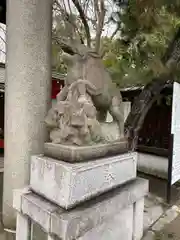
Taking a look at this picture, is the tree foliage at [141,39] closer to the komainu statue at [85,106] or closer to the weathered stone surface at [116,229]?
the komainu statue at [85,106]

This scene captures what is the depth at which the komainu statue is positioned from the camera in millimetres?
1774

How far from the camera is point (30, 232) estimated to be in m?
1.91

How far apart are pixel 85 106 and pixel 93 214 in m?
0.91

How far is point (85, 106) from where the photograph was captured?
5.97ft

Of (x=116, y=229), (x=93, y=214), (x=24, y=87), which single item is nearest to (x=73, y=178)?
(x=93, y=214)

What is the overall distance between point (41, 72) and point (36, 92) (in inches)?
10.5

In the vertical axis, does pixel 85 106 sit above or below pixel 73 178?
above

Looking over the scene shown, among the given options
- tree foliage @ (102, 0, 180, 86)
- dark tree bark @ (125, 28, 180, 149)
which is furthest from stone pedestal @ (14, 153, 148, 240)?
dark tree bark @ (125, 28, 180, 149)

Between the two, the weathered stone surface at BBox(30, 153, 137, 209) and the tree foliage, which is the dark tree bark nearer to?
the tree foliage

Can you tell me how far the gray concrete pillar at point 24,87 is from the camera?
8.11ft

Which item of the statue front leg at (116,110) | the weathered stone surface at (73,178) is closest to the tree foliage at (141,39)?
the statue front leg at (116,110)

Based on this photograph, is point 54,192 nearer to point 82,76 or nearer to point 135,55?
point 82,76

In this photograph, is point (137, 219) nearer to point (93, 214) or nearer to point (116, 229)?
point (116, 229)

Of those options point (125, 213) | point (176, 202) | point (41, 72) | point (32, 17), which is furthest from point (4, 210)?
point (176, 202)
